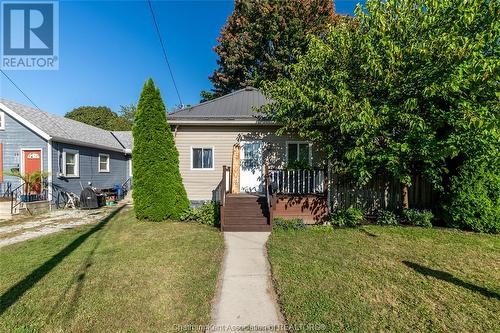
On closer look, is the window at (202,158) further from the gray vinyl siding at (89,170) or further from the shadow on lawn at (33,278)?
the gray vinyl siding at (89,170)

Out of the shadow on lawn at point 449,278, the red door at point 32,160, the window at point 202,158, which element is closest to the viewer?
the shadow on lawn at point 449,278

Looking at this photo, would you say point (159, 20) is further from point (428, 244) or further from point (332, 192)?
point (428, 244)

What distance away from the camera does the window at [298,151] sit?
10031mm

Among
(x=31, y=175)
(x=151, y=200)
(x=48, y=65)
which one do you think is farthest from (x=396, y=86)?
(x=31, y=175)

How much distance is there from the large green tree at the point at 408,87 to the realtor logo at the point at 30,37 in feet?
32.5

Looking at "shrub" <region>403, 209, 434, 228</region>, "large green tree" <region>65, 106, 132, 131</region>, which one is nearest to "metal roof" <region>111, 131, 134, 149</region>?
"shrub" <region>403, 209, 434, 228</region>

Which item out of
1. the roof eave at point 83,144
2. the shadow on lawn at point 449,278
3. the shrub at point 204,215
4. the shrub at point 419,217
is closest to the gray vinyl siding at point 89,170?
the roof eave at point 83,144

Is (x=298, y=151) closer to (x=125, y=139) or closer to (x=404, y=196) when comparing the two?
(x=404, y=196)

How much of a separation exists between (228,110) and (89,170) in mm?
9555

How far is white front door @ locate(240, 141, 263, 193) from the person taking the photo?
10.0m

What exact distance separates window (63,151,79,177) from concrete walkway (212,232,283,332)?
1119cm

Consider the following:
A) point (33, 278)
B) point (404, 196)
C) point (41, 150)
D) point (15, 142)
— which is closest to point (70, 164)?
point (41, 150)

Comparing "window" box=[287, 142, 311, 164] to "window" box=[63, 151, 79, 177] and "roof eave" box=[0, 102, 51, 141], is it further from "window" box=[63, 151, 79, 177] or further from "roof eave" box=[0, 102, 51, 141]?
"window" box=[63, 151, 79, 177]

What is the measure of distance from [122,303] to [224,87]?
21.4 metres
